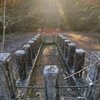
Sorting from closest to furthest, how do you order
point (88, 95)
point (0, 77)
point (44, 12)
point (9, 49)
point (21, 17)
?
point (0, 77)
point (88, 95)
point (9, 49)
point (21, 17)
point (44, 12)

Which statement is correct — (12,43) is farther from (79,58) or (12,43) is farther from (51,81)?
(51,81)

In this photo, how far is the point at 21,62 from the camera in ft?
29.2

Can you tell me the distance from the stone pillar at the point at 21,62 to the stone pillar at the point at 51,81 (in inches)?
121

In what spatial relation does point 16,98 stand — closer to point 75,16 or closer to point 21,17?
point 21,17

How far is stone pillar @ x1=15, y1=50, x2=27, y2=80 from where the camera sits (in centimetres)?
873

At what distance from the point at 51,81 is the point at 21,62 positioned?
340 cm

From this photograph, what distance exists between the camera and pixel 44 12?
30.7 metres

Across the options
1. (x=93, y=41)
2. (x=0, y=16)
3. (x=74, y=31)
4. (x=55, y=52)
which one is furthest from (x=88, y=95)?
(x=74, y=31)

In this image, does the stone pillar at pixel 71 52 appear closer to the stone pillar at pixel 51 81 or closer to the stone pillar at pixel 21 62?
the stone pillar at pixel 21 62

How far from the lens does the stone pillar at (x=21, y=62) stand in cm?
873

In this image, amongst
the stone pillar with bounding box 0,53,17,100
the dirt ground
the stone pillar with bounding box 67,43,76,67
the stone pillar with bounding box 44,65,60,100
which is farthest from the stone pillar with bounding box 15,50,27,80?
the dirt ground

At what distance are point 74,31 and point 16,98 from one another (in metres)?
21.8

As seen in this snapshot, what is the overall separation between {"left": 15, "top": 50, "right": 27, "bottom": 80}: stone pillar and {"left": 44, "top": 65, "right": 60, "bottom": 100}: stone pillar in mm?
3068

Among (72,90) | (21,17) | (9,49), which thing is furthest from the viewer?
(21,17)
